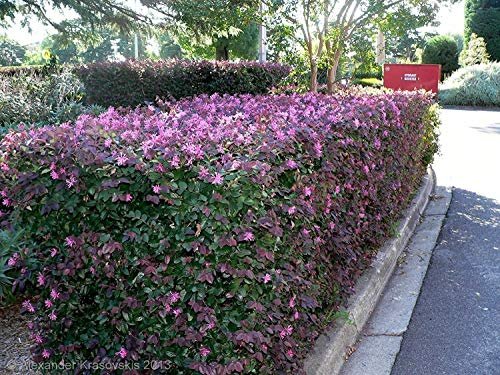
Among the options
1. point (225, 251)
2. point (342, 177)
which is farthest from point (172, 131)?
point (342, 177)

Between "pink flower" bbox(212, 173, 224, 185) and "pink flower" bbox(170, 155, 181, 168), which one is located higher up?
"pink flower" bbox(170, 155, 181, 168)

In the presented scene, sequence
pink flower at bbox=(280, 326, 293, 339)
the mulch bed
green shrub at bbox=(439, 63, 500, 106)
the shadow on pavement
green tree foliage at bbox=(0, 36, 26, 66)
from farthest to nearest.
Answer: green tree foliage at bbox=(0, 36, 26, 66) < green shrub at bbox=(439, 63, 500, 106) < the shadow on pavement < the mulch bed < pink flower at bbox=(280, 326, 293, 339)

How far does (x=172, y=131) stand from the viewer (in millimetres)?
2521

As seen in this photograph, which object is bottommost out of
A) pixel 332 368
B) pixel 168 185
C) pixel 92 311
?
pixel 332 368

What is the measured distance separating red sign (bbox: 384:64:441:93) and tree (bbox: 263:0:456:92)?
11.5 metres

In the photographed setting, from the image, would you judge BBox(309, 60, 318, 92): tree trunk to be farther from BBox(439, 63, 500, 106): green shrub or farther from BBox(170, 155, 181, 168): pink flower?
BBox(439, 63, 500, 106): green shrub

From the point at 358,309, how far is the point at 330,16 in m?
5.13

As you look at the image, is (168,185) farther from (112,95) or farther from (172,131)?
(112,95)

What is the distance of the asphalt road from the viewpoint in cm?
305

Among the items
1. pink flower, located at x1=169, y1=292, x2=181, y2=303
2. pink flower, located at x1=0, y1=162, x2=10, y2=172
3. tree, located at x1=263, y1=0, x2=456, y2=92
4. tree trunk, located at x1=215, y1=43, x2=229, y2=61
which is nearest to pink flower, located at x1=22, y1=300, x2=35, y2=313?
pink flower, located at x1=0, y1=162, x2=10, y2=172

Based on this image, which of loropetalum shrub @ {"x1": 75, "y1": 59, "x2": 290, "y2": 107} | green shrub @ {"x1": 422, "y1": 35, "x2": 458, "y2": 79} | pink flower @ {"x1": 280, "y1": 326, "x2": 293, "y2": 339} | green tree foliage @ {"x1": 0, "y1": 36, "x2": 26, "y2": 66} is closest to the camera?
pink flower @ {"x1": 280, "y1": 326, "x2": 293, "y2": 339}

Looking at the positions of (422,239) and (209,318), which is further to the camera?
(422,239)

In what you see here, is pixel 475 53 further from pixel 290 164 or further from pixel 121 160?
pixel 121 160

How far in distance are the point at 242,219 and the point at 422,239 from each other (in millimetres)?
3396
